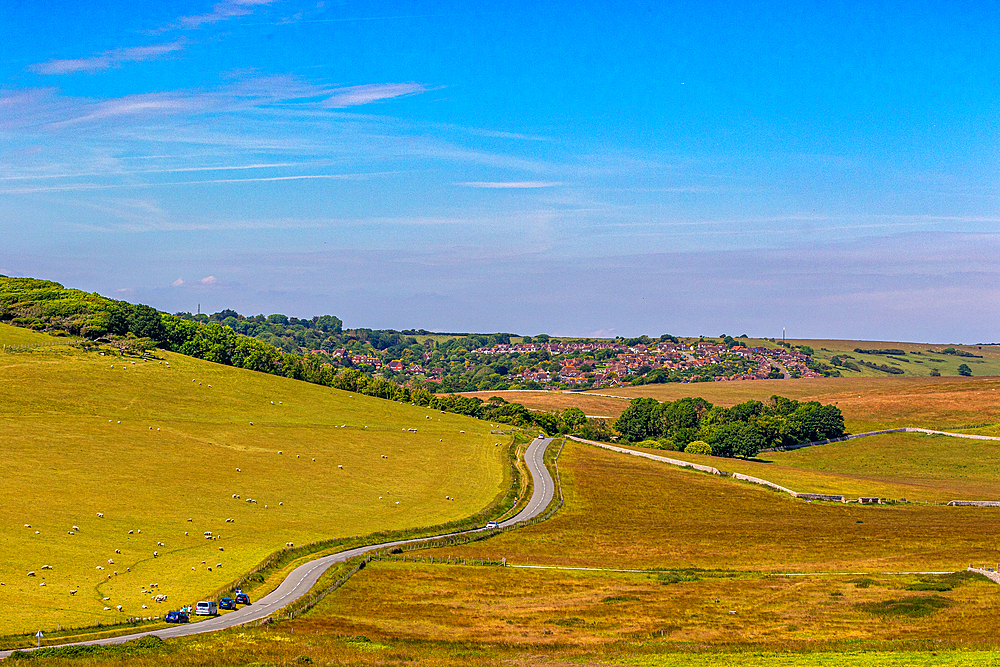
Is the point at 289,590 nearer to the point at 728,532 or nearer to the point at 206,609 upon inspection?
the point at 206,609

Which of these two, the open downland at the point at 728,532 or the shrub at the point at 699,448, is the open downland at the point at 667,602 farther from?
the shrub at the point at 699,448

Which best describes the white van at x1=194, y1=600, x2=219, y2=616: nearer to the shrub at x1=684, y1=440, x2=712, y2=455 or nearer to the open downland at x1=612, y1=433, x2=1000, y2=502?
the open downland at x1=612, y1=433, x2=1000, y2=502

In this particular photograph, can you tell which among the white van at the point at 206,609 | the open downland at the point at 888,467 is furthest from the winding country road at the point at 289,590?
the open downland at the point at 888,467

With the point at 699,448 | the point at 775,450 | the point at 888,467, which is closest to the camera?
the point at 888,467

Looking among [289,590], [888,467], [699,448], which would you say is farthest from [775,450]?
[289,590]

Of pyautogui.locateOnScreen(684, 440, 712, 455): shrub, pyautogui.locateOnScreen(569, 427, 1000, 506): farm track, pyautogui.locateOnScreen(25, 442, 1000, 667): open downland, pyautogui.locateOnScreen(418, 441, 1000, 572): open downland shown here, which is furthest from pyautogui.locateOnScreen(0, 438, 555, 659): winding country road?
pyautogui.locateOnScreen(684, 440, 712, 455): shrub

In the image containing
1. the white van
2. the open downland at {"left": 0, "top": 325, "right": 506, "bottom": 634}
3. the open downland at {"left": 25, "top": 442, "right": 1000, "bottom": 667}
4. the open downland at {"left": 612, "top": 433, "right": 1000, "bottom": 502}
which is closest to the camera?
the open downland at {"left": 25, "top": 442, "right": 1000, "bottom": 667}

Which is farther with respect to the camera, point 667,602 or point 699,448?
point 699,448

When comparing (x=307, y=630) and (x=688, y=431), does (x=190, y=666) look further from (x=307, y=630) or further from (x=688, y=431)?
(x=688, y=431)

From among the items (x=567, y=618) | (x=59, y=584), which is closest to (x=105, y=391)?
(x=59, y=584)
